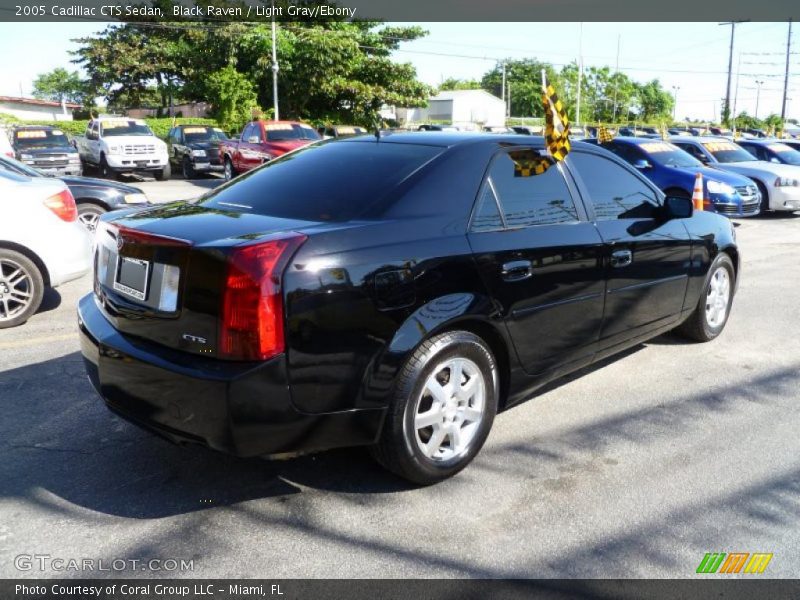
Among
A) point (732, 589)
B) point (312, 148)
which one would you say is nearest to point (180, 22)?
point (312, 148)

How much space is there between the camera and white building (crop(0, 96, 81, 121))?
6217 cm

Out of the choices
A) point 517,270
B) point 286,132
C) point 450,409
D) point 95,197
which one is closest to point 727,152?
point 286,132

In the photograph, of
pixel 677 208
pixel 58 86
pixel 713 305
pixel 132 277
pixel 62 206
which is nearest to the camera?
pixel 132 277

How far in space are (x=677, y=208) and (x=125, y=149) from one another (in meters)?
18.9

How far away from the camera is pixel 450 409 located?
3502 mm

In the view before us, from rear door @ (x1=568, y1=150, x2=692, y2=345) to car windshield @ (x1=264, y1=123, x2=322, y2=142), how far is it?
1445 cm

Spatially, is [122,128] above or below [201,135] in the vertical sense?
above

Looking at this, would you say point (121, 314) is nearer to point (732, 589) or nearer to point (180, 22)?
point (732, 589)

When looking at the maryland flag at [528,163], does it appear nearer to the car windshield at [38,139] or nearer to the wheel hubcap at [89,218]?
the wheel hubcap at [89,218]

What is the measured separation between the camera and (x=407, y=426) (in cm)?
329

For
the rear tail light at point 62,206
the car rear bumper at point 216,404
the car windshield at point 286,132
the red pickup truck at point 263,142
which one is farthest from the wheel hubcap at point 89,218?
the car windshield at point 286,132

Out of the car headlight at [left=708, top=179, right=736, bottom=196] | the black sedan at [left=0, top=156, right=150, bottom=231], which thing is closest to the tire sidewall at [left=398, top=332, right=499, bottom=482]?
the black sedan at [left=0, top=156, right=150, bottom=231]

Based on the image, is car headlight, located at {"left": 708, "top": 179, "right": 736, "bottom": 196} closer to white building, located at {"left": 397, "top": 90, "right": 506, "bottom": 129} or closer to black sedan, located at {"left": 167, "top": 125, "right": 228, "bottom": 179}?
black sedan, located at {"left": 167, "top": 125, "right": 228, "bottom": 179}

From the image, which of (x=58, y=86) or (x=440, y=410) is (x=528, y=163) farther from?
(x=58, y=86)
